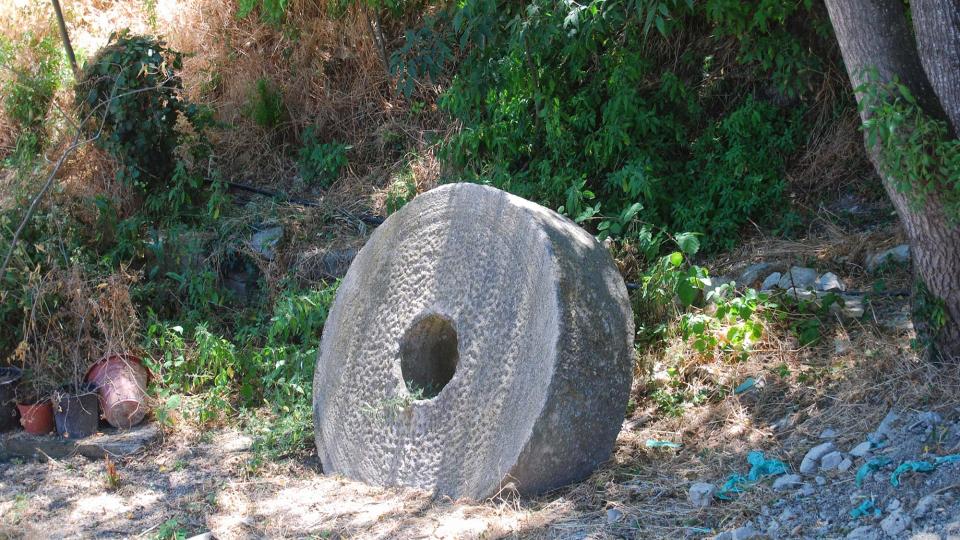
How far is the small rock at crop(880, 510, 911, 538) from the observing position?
2.78 metres

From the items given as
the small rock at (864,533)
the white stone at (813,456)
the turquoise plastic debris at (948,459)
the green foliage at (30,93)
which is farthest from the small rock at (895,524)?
the green foliage at (30,93)

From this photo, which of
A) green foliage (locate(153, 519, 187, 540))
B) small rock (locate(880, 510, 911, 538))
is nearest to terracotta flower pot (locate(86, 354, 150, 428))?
green foliage (locate(153, 519, 187, 540))

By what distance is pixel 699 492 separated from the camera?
11.0 feet

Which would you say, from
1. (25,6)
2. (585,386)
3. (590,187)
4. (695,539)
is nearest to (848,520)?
(695,539)

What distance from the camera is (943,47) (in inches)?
137

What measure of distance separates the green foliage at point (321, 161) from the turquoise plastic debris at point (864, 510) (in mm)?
4621

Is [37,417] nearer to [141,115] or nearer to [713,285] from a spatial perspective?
[141,115]

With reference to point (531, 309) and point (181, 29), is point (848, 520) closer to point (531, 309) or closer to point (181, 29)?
point (531, 309)

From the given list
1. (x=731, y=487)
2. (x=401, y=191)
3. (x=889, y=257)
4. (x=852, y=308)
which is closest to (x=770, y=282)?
(x=852, y=308)

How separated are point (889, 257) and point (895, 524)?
2265 millimetres

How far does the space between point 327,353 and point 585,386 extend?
1.43 metres

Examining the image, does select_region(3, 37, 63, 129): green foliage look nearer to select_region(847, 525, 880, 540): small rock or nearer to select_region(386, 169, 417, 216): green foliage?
select_region(386, 169, 417, 216): green foliage

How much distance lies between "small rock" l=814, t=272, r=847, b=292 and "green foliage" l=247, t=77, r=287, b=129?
417cm

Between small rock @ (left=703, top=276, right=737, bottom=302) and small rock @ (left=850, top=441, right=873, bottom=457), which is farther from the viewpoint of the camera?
small rock @ (left=703, top=276, right=737, bottom=302)
